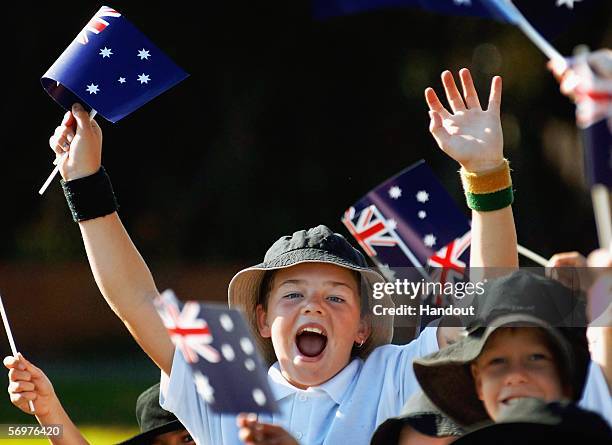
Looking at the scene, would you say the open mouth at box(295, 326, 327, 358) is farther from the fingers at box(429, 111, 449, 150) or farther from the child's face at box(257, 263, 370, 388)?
the fingers at box(429, 111, 449, 150)

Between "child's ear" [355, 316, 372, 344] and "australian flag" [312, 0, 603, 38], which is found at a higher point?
"australian flag" [312, 0, 603, 38]

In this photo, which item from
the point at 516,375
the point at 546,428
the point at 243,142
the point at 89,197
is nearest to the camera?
the point at 546,428

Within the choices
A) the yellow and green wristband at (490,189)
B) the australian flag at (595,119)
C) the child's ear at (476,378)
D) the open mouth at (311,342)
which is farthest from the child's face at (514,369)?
the open mouth at (311,342)

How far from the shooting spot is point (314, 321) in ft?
10.7

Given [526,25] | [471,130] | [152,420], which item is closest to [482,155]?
[471,130]

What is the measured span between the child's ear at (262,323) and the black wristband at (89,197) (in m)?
0.43

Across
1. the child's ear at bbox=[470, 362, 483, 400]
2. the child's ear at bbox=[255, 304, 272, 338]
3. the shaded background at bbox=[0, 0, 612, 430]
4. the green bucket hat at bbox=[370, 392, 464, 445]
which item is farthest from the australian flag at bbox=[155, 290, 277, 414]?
the shaded background at bbox=[0, 0, 612, 430]

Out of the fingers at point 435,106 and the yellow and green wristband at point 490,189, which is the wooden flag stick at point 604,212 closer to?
the yellow and green wristband at point 490,189

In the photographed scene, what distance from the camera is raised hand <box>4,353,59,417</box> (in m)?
3.46

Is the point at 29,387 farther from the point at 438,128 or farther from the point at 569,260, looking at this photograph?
the point at 569,260

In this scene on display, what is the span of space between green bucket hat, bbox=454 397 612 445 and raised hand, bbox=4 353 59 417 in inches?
56.5

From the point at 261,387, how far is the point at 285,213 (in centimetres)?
984

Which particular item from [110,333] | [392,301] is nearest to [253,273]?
[392,301]

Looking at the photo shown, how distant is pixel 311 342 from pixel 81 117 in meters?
0.80
